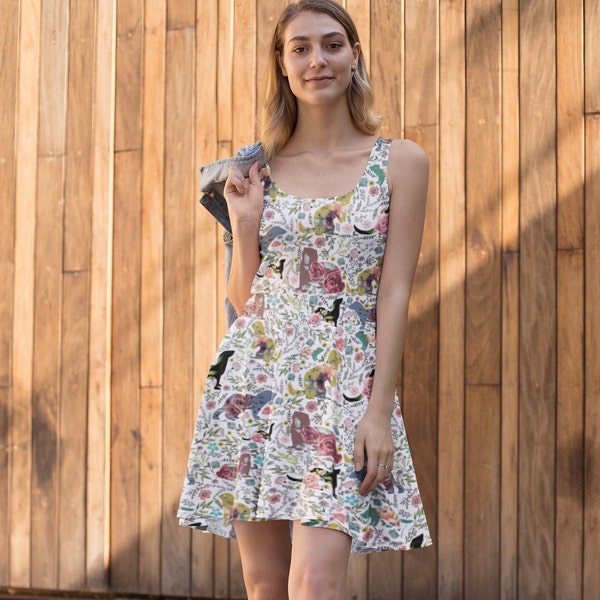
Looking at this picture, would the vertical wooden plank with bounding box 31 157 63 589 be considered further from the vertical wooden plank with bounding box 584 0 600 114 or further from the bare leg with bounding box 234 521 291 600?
the vertical wooden plank with bounding box 584 0 600 114

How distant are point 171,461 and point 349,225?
1.75 m

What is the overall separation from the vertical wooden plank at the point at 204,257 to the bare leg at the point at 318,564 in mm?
1670

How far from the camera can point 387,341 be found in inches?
91.8

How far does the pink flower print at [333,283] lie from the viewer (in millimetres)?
2418

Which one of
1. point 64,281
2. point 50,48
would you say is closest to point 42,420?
point 64,281

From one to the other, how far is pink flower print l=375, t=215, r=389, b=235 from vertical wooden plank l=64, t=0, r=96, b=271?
74.2 inches

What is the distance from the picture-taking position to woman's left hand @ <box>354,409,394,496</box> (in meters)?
2.26

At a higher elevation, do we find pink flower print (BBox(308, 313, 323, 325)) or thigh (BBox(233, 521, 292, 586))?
pink flower print (BBox(308, 313, 323, 325))

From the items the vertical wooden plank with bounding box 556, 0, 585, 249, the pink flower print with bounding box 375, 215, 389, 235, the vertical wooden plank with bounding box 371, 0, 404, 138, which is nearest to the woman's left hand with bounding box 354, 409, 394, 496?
the pink flower print with bounding box 375, 215, 389, 235

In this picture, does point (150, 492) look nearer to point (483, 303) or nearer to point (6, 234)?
point (6, 234)

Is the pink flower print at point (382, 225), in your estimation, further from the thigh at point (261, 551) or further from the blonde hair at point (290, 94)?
the thigh at point (261, 551)

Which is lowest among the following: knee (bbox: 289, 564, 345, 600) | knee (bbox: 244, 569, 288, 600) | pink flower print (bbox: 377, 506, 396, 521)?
knee (bbox: 244, 569, 288, 600)

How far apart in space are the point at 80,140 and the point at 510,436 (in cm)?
195

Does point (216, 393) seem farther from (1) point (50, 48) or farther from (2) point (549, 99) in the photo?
(1) point (50, 48)
